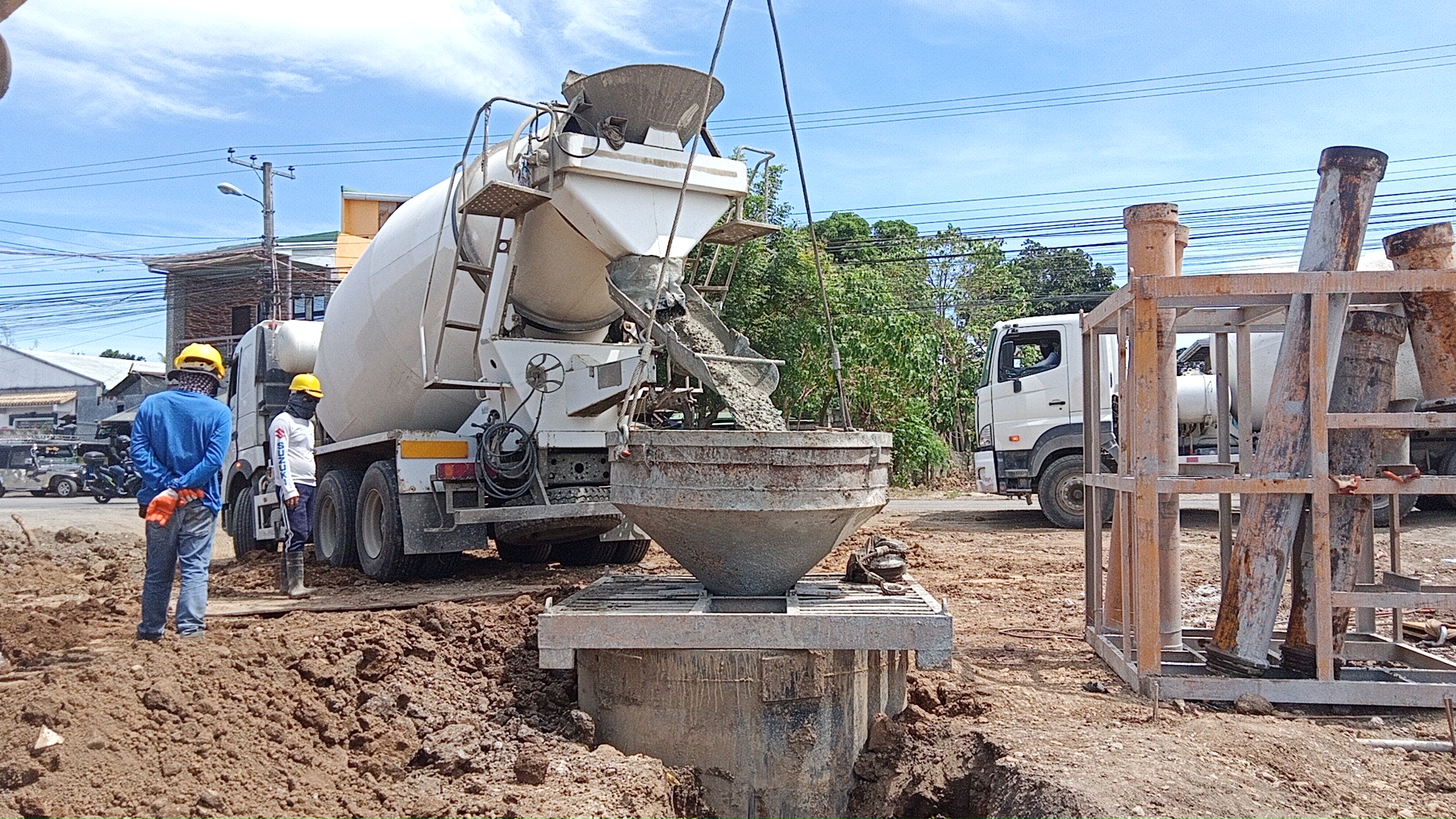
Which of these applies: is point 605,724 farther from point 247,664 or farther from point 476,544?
point 476,544

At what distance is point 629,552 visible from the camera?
931 cm

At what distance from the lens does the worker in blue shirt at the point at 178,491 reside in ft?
18.0

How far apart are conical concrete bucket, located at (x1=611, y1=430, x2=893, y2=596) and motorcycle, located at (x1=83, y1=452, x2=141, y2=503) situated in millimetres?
23917

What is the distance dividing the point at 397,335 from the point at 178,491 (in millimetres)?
3221

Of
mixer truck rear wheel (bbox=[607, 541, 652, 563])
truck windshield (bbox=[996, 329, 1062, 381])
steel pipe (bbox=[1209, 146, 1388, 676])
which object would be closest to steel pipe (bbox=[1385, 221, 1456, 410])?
steel pipe (bbox=[1209, 146, 1388, 676])

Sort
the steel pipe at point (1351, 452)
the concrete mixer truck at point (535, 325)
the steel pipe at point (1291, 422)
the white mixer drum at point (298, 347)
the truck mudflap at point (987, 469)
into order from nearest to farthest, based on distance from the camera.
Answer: the steel pipe at point (1291, 422)
the steel pipe at point (1351, 452)
the concrete mixer truck at point (535, 325)
the white mixer drum at point (298, 347)
the truck mudflap at point (987, 469)

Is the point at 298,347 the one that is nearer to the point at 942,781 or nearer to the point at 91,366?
the point at 942,781

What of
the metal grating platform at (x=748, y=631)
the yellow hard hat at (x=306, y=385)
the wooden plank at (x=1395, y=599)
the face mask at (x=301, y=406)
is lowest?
the metal grating platform at (x=748, y=631)

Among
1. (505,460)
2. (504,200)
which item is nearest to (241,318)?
(505,460)

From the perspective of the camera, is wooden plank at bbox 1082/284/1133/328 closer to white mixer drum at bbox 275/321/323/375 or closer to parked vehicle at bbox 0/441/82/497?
white mixer drum at bbox 275/321/323/375

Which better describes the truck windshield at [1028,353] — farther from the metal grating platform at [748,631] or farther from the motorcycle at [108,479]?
the motorcycle at [108,479]

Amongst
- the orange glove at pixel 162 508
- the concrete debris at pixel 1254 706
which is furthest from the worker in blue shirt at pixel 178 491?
the concrete debris at pixel 1254 706

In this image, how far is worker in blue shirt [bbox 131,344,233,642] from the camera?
18.0ft

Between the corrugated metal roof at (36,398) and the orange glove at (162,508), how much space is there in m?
41.1
